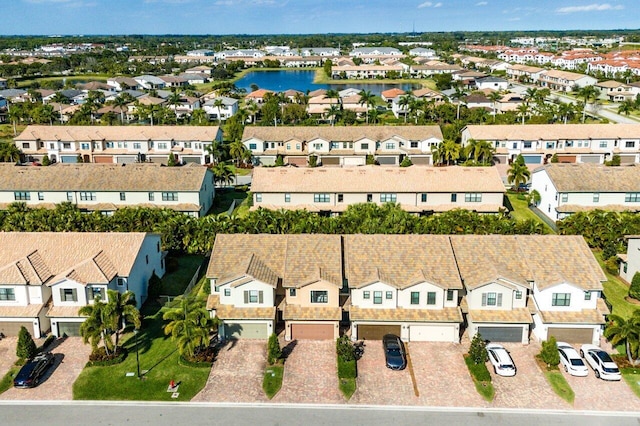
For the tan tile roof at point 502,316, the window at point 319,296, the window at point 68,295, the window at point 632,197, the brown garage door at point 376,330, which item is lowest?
Answer: the brown garage door at point 376,330

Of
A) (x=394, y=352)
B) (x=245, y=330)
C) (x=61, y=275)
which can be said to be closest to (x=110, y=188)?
(x=61, y=275)

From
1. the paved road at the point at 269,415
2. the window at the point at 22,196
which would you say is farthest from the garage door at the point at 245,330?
the window at the point at 22,196

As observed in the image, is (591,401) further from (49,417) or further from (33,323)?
(33,323)

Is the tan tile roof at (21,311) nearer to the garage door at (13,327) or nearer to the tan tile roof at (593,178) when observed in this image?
the garage door at (13,327)

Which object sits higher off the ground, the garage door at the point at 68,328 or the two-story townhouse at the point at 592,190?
the two-story townhouse at the point at 592,190

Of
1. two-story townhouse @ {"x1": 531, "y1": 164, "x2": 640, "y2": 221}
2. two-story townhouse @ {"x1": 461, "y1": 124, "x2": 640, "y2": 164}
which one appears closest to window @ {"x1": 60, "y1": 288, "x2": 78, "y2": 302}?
two-story townhouse @ {"x1": 531, "y1": 164, "x2": 640, "y2": 221}

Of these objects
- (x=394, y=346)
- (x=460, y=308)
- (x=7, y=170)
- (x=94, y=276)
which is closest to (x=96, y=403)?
(x=94, y=276)
